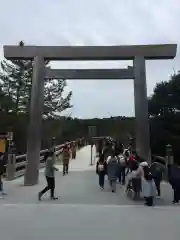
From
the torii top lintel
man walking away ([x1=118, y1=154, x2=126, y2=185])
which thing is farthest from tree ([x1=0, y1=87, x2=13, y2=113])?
man walking away ([x1=118, y1=154, x2=126, y2=185])

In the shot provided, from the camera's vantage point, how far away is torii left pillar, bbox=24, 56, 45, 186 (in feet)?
63.9

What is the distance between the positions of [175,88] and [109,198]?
22.4 metres

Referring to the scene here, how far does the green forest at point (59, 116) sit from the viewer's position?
3044 cm

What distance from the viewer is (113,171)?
1683 centimetres

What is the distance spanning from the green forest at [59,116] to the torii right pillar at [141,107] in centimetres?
703

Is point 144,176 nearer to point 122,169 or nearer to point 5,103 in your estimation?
point 122,169

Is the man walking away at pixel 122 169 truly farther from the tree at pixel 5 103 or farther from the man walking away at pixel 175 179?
the tree at pixel 5 103

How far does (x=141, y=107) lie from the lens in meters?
20.0

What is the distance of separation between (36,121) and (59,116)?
126 feet

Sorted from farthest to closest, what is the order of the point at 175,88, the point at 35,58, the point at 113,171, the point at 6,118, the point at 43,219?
the point at 175,88 < the point at 6,118 < the point at 35,58 < the point at 113,171 < the point at 43,219

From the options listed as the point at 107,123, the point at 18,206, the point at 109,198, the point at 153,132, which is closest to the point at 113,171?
the point at 109,198

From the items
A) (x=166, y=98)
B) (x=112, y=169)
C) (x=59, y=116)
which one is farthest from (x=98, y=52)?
(x=59, y=116)

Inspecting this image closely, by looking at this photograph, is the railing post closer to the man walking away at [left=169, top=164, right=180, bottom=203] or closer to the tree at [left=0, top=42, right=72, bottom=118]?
the man walking away at [left=169, top=164, right=180, bottom=203]

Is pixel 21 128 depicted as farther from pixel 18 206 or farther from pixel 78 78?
pixel 18 206
